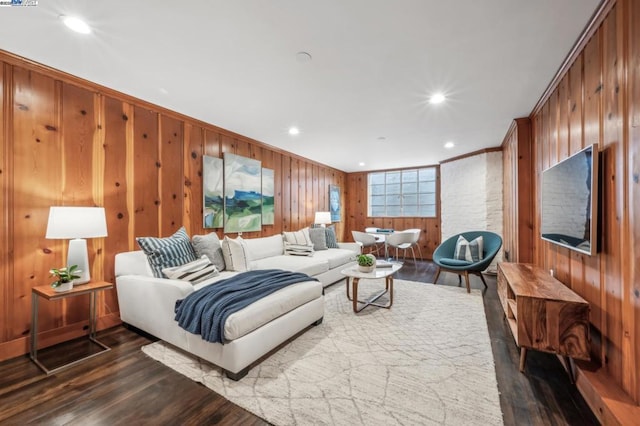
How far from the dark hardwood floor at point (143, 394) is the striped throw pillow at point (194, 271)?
66cm

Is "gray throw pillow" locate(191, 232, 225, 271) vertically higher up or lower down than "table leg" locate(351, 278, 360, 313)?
higher up

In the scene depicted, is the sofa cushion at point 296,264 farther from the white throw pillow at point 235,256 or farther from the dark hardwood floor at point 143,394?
the dark hardwood floor at point 143,394

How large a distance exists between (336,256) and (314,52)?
3.03 metres

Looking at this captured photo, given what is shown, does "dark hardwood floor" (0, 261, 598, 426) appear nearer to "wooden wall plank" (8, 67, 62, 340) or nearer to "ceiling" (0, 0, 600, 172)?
"wooden wall plank" (8, 67, 62, 340)

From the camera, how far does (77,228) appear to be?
7.03 feet

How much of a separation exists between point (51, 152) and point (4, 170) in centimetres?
34

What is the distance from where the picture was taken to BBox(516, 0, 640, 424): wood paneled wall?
1.40m

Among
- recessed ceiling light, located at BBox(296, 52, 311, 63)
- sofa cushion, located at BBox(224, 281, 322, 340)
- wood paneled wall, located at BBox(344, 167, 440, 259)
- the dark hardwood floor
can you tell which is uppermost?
recessed ceiling light, located at BBox(296, 52, 311, 63)

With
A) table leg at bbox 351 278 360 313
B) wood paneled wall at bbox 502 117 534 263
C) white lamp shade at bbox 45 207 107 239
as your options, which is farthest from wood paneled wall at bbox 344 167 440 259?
white lamp shade at bbox 45 207 107 239

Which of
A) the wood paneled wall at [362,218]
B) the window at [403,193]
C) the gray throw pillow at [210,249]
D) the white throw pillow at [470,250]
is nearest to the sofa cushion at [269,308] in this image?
the gray throw pillow at [210,249]

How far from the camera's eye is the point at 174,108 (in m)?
3.19

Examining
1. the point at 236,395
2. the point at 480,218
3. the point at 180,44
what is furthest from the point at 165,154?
the point at 480,218

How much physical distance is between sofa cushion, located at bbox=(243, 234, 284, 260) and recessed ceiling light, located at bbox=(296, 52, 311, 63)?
2.51 meters

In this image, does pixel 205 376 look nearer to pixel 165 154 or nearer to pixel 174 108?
pixel 165 154
